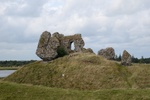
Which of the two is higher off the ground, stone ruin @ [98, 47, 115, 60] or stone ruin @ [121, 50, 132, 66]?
stone ruin @ [98, 47, 115, 60]

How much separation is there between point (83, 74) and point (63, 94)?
667 inches

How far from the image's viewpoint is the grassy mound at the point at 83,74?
3096 cm

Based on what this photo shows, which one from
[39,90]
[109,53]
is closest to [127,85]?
[109,53]

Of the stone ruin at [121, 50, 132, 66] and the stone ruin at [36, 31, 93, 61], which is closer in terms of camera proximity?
the stone ruin at [121, 50, 132, 66]

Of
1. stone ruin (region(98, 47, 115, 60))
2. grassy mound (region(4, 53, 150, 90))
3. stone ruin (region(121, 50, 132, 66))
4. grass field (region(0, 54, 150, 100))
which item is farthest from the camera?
stone ruin (region(98, 47, 115, 60))

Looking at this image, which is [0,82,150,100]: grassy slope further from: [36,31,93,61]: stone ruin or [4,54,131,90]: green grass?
[36,31,93,61]: stone ruin

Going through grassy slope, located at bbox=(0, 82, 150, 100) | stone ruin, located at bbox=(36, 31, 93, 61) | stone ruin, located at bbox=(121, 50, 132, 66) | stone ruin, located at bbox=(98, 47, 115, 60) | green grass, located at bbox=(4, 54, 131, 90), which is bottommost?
grassy slope, located at bbox=(0, 82, 150, 100)

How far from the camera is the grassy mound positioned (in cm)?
3096

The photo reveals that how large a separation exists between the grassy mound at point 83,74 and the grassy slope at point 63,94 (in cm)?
1447

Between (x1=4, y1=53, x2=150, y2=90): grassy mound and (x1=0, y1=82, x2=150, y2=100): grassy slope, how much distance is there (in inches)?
570

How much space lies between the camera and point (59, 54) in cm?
3822

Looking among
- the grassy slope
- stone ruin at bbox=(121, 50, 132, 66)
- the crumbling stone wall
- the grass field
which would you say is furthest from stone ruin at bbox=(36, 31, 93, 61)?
the grassy slope

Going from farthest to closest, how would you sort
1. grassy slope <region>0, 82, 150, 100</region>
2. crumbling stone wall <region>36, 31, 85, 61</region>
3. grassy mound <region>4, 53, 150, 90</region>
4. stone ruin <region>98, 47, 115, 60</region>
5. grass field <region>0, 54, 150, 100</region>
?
stone ruin <region>98, 47, 115, 60</region> < crumbling stone wall <region>36, 31, 85, 61</region> < grassy mound <region>4, 53, 150, 90</region> < grass field <region>0, 54, 150, 100</region> < grassy slope <region>0, 82, 150, 100</region>

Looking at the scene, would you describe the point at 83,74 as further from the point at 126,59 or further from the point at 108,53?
the point at 108,53
